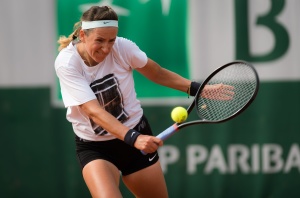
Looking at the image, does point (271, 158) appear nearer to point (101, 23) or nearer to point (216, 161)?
point (216, 161)

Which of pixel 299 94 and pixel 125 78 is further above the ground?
pixel 125 78

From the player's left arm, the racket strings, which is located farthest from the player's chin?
the racket strings

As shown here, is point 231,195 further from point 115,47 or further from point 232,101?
point 115,47

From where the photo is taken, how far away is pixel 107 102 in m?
3.73

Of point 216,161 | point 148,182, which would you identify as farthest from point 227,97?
point 216,161

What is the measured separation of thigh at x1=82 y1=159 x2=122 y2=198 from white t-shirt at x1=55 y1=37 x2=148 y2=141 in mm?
186

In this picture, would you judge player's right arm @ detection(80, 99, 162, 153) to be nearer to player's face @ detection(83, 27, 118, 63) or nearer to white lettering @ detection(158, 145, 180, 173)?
player's face @ detection(83, 27, 118, 63)

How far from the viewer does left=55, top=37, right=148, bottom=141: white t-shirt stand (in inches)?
140

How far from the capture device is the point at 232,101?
12.5 ft

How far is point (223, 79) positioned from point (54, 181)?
2.14 meters

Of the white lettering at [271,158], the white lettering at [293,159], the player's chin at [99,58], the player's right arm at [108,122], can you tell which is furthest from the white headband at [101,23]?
the white lettering at [293,159]

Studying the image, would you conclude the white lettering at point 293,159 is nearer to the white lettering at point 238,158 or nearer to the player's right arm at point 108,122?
the white lettering at point 238,158

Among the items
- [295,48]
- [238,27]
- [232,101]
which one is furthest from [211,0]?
[232,101]

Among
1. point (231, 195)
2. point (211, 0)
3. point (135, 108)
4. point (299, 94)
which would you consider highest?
point (211, 0)
